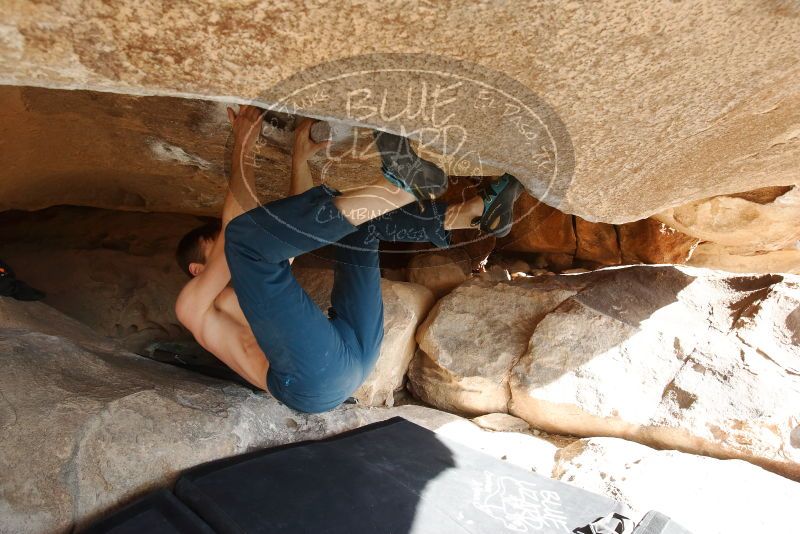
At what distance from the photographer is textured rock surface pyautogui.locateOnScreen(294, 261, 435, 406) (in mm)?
2641

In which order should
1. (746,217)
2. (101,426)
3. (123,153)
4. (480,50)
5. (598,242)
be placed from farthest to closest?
(598,242)
(746,217)
(123,153)
(101,426)
(480,50)

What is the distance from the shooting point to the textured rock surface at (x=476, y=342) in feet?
8.38

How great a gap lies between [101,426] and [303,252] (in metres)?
0.84

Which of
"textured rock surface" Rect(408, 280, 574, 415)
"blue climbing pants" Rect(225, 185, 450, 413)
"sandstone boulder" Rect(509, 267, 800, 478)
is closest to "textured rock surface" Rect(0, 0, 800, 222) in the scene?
"blue climbing pants" Rect(225, 185, 450, 413)

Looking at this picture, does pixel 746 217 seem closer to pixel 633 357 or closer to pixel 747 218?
pixel 747 218

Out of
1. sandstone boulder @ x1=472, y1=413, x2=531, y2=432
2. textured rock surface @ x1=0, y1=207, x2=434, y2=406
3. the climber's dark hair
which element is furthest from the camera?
textured rock surface @ x1=0, y1=207, x2=434, y2=406

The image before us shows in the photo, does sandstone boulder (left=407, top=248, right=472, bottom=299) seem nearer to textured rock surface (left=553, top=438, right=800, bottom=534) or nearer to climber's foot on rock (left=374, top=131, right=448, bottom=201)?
textured rock surface (left=553, top=438, right=800, bottom=534)

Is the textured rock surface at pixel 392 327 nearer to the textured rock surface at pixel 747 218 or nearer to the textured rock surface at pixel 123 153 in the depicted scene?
the textured rock surface at pixel 123 153

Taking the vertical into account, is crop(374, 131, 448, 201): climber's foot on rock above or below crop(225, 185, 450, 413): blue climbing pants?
above

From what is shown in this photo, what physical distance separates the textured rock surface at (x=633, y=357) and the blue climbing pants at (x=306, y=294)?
2.77 feet

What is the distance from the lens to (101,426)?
1.54 m

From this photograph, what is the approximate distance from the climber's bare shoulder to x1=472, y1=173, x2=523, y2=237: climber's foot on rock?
963 millimetres

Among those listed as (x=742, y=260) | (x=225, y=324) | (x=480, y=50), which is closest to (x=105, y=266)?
(x=225, y=324)

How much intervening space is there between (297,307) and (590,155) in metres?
1.00
